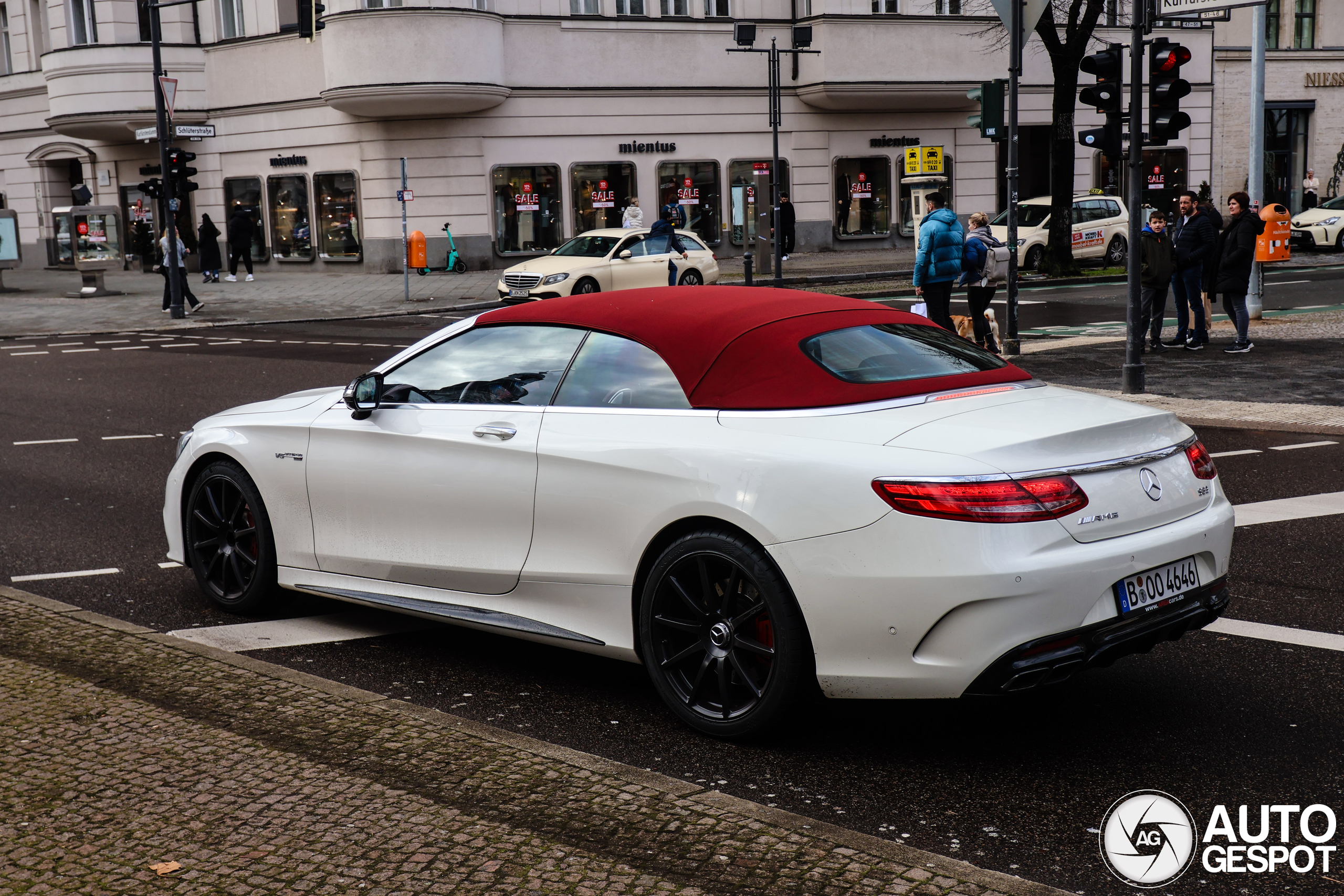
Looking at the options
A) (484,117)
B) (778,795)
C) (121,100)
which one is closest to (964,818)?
(778,795)

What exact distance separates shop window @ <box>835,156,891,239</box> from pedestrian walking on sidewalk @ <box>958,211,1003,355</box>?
73.0 feet

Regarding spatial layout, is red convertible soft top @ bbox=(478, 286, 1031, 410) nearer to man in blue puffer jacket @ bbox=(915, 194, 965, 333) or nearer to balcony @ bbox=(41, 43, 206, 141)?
man in blue puffer jacket @ bbox=(915, 194, 965, 333)

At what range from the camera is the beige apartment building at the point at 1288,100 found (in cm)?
4253

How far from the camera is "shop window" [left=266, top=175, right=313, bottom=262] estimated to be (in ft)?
117

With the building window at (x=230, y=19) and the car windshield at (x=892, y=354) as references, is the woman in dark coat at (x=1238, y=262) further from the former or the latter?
the building window at (x=230, y=19)

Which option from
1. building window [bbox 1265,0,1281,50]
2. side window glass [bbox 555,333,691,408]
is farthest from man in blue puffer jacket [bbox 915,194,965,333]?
building window [bbox 1265,0,1281,50]

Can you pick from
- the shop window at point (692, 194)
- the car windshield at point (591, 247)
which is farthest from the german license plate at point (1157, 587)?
the shop window at point (692, 194)

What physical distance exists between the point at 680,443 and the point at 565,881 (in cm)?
160

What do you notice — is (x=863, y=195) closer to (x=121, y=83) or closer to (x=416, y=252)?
(x=416, y=252)

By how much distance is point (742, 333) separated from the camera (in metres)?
4.77

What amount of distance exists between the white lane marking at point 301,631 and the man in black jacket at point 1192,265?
12.1 m

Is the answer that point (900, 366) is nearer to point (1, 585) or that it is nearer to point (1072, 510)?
point (1072, 510)

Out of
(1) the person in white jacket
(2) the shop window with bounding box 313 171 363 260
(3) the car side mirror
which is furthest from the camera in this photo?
(2) the shop window with bounding box 313 171 363 260

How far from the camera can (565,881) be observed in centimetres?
332
